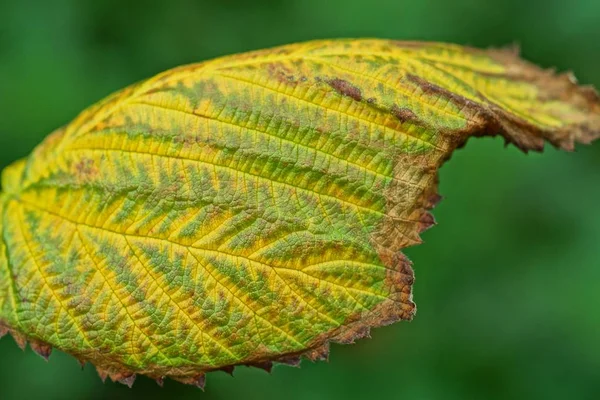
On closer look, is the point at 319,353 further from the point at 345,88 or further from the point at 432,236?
the point at 432,236

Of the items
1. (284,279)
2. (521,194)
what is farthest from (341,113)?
(521,194)

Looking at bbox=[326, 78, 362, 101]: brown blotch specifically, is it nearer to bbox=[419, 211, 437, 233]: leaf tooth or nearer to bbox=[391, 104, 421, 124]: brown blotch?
bbox=[391, 104, 421, 124]: brown blotch

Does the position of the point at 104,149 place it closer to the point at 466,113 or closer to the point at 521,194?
the point at 466,113

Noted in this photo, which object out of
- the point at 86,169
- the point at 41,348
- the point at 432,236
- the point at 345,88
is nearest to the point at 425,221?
the point at 345,88

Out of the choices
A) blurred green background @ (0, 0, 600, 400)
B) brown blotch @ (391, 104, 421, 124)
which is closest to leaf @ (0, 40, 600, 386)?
brown blotch @ (391, 104, 421, 124)

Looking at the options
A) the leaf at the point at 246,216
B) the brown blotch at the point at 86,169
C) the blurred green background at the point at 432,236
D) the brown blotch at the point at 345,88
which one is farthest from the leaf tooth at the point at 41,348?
the blurred green background at the point at 432,236

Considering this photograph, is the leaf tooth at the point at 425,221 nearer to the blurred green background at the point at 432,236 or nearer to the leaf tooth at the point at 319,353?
the leaf tooth at the point at 319,353
